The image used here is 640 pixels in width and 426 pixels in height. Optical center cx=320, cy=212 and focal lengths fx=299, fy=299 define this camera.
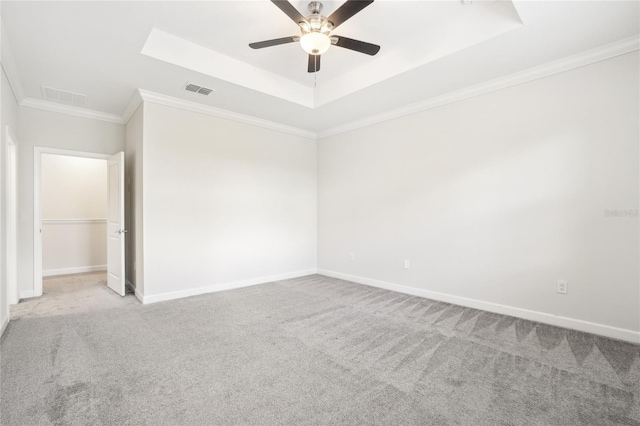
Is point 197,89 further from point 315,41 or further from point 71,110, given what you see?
point 71,110

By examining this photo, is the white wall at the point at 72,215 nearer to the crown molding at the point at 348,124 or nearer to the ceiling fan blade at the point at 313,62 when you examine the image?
the crown molding at the point at 348,124

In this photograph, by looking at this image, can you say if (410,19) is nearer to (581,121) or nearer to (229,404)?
(581,121)

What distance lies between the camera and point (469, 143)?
366 centimetres

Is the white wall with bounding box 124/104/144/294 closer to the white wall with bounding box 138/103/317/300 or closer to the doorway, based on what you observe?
the white wall with bounding box 138/103/317/300

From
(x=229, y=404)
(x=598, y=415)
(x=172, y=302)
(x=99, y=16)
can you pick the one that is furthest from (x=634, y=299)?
(x=99, y=16)

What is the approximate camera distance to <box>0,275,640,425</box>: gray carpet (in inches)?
68.7

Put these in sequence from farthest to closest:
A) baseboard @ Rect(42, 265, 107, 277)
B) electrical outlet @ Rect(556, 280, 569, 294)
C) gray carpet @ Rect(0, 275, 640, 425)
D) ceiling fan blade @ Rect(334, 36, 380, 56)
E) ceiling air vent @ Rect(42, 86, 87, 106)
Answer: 1. baseboard @ Rect(42, 265, 107, 277)
2. ceiling air vent @ Rect(42, 86, 87, 106)
3. electrical outlet @ Rect(556, 280, 569, 294)
4. ceiling fan blade @ Rect(334, 36, 380, 56)
5. gray carpet @ Rect(0, 275, 640, 425)

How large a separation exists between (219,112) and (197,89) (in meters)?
0.71

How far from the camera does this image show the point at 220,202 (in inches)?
176

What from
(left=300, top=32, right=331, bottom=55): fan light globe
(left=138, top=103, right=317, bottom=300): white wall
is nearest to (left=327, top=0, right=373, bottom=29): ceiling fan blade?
(left=300, top=32, right=331, bottom=55): fan light globe

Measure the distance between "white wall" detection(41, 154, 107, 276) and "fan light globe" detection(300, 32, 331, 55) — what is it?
564cm

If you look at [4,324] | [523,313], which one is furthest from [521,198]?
[4,324]

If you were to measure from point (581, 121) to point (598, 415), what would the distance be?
2.56 metres

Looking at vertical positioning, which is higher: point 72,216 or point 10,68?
point 10,68
